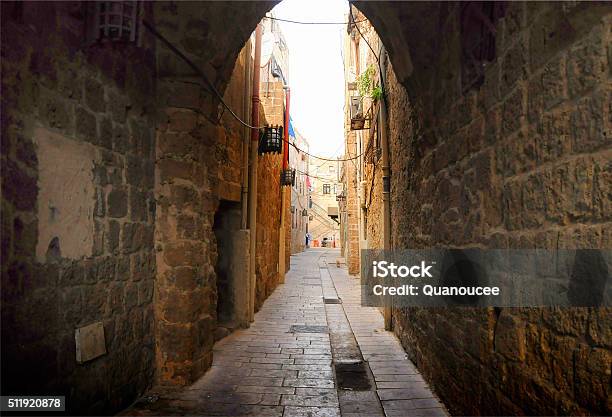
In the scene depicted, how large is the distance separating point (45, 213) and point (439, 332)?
116 inches

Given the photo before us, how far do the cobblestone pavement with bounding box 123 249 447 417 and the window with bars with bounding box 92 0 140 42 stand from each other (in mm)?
2666

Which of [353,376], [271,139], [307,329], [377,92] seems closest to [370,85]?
[377,92]

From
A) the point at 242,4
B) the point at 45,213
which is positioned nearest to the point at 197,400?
the point at 45,213

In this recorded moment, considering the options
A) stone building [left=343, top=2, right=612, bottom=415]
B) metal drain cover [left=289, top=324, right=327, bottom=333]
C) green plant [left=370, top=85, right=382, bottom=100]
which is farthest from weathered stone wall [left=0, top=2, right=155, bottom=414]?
green plant [left=370, top=85, right=382, bottom=100]

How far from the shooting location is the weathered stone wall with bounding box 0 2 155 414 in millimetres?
2186

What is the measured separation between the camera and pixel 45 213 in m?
2.43

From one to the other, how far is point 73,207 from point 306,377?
259 centimetres

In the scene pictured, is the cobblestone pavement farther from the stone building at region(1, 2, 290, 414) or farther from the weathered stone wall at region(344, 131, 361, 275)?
the weathered stone wall at region(344, 131, 361, 275)

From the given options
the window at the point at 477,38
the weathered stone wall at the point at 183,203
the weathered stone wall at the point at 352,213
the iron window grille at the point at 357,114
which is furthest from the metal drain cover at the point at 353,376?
the weathered stone wall at the point at 352,213

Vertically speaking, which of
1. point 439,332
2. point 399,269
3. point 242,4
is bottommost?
point 439,332

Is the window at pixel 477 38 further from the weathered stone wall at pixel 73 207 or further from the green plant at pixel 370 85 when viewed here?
the green plant at pixel 370 85

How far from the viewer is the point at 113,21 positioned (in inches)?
110

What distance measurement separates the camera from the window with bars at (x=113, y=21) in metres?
2.77

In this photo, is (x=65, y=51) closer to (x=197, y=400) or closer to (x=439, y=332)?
(x=197, y=400)
